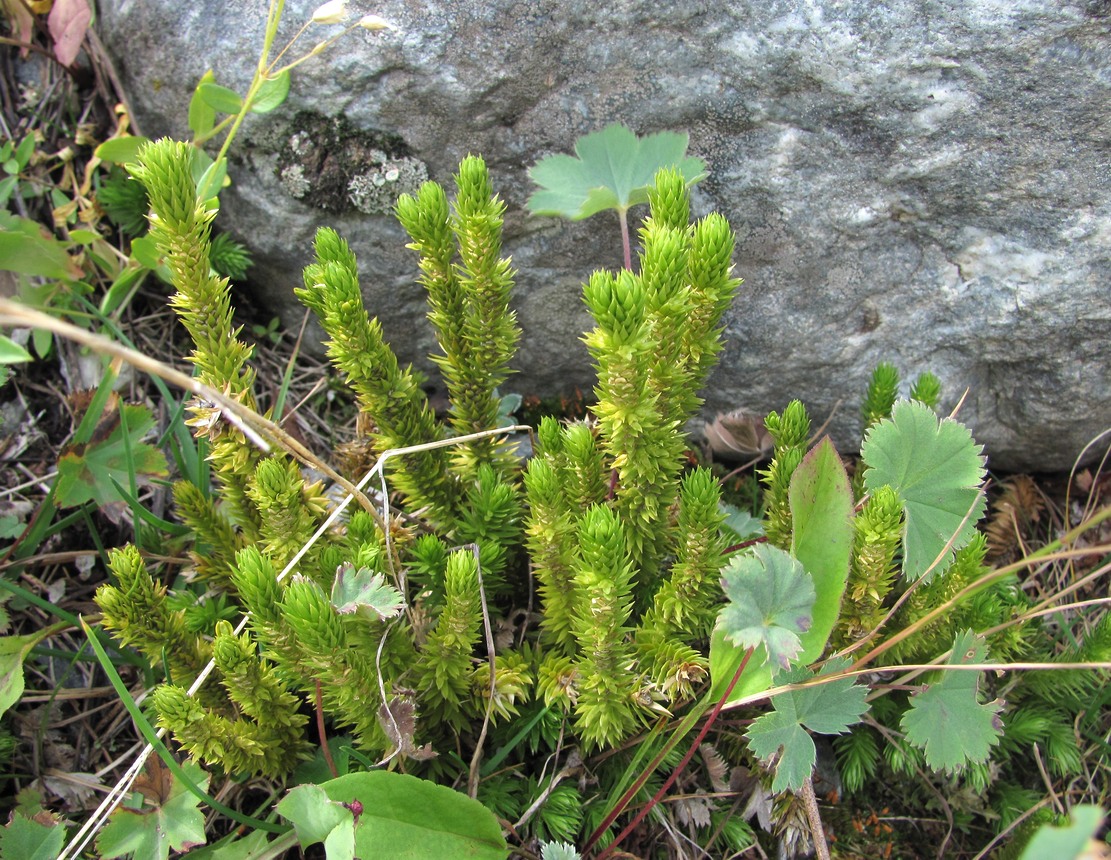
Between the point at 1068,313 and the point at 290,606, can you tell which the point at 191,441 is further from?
the point at 1068,313

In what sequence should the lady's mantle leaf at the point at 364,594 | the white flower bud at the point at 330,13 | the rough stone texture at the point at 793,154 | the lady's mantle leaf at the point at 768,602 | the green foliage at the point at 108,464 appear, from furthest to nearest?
the green foliage at the point at 108,464, the rough stone texture at the point at 793,154, the white flower bud at the point at 330,13, the lady's mantle leaf at the point at 364,594, the lady's mantle leaf at the point at 768,602

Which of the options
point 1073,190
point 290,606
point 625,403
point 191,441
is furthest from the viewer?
point 191,441

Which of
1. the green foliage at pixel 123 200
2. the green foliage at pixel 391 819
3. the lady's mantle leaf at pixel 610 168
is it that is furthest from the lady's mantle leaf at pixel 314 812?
the green foliage at pixel 123 200

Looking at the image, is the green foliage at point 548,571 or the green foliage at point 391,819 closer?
the green foliage at point 391,819

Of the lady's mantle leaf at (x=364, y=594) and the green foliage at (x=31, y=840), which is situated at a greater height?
the lady's mantle leaf at (x=364, y=594)

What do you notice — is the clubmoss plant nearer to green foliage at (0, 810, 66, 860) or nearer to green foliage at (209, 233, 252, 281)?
green foliage at (0, 810, 66, 860)

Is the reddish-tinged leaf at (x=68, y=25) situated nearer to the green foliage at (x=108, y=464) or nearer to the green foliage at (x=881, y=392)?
the green foliage at (x=108, y=464)

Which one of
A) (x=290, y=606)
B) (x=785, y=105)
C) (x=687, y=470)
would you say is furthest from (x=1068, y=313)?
(x=290, y=606)
